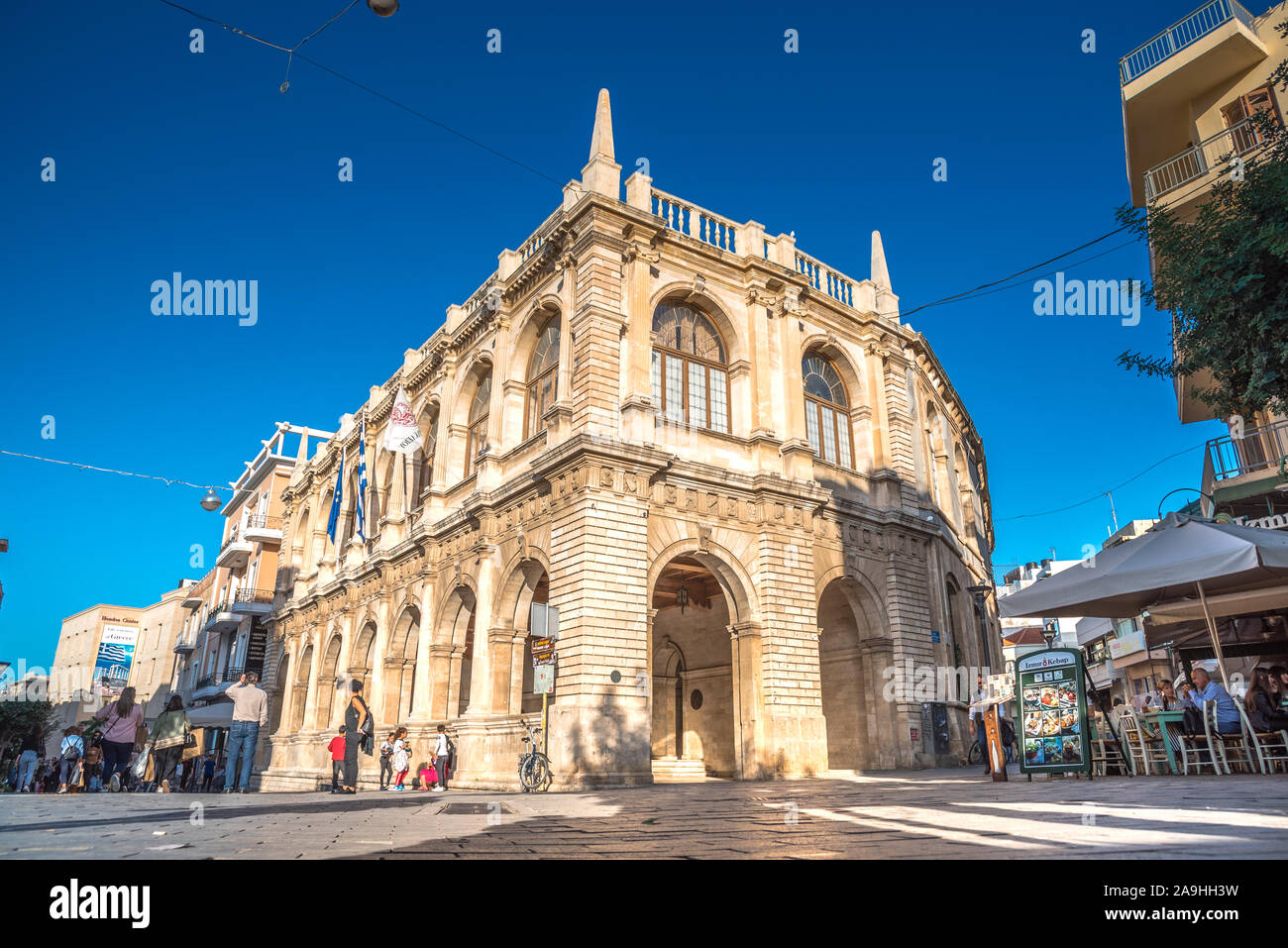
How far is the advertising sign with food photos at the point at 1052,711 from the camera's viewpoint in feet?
31.7

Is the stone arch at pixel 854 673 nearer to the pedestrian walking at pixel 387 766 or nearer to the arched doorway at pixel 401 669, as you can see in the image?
the pedestrian walking at pixel 387 766

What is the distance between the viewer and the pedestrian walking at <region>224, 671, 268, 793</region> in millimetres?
13695

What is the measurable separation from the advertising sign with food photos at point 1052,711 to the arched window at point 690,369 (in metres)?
9.63

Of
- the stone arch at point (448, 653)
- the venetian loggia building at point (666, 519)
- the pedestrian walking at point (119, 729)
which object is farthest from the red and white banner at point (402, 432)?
the pedestrian walking at point (119, 729)

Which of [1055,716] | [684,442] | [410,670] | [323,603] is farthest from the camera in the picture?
[323,603]

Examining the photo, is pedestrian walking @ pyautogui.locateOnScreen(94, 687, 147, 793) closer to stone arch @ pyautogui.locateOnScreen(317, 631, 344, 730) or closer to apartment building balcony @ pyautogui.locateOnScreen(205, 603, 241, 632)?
stone arch @ pyautogui.locateOnScreen(317, 631, 344, 730)

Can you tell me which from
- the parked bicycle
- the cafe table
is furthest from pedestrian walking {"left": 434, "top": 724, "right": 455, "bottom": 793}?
the cafe table

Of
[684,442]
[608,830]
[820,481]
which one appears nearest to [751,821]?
[608,830]

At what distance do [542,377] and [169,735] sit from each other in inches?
428

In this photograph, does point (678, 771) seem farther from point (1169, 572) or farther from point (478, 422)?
point (1169, 572)

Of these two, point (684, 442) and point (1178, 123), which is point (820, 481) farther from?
point (1178, 123)

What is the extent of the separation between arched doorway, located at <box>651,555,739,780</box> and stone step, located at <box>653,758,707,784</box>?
1228mm

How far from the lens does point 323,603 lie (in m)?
29.4

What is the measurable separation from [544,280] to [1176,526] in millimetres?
14428
